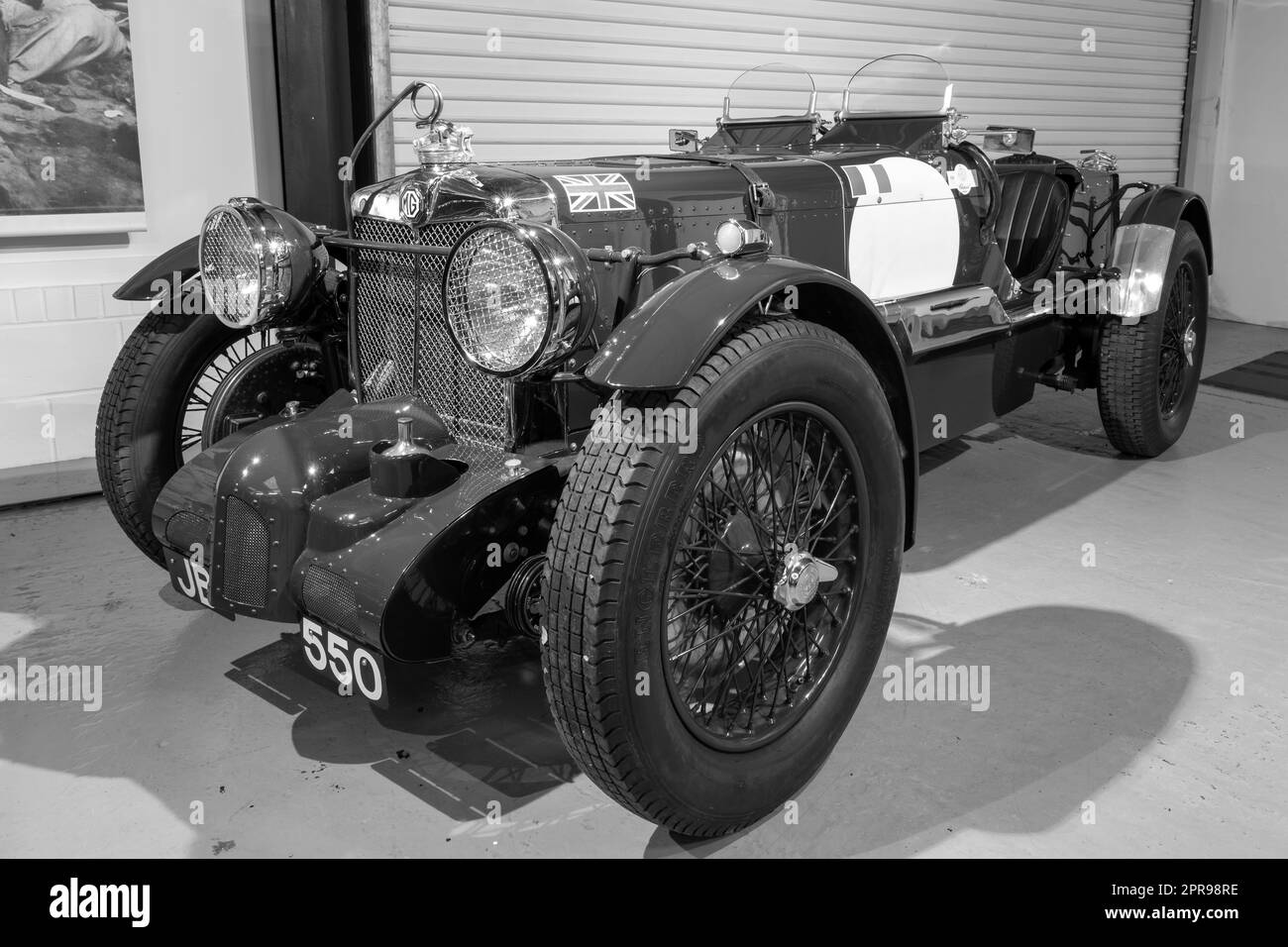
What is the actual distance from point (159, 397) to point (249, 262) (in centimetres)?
50

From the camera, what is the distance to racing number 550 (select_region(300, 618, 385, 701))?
2.10m

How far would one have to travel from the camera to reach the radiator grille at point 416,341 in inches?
98.6

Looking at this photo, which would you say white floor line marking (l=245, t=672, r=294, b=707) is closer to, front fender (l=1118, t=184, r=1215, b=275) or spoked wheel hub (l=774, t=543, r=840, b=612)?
spoked wheel hub (l=774, t=543, r=840, b=612)

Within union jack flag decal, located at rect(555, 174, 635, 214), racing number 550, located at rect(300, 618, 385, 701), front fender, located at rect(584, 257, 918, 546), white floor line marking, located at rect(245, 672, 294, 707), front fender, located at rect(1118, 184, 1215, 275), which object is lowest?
white floor line marking, located at rect(245, 672, 294, 707)

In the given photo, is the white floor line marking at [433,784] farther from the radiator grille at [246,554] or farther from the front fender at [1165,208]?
the front fender at [1165,208]

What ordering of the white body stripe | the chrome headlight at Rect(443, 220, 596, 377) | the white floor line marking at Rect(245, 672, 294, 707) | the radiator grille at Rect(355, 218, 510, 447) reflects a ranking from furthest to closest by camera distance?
the white body stripe → the white floor line marking at Rect(245, 672, 294, 707) → the radiator grille at Rect(355, 218, 510, 447) → the chrome headlight at Rect(443, 220, 596, 377)

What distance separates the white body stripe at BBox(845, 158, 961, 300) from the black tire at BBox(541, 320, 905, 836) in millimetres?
1024

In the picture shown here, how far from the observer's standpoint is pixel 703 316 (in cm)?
196

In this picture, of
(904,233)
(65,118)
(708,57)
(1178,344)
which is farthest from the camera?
(708,57)

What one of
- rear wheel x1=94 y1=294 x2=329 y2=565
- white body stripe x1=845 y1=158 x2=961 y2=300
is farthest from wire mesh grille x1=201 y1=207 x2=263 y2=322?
white body stripe x1=845 y1=158 x2=961 y2=300

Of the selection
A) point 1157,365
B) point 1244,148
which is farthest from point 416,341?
point 1244,148

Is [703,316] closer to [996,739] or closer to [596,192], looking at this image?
[596,192]

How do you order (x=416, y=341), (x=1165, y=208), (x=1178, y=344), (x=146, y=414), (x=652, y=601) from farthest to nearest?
(x=1178, y=344), (x=1165, y=208), (x=146, y=414), (x=416, y=341), (x=652, y=601)

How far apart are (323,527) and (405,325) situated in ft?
2.16
